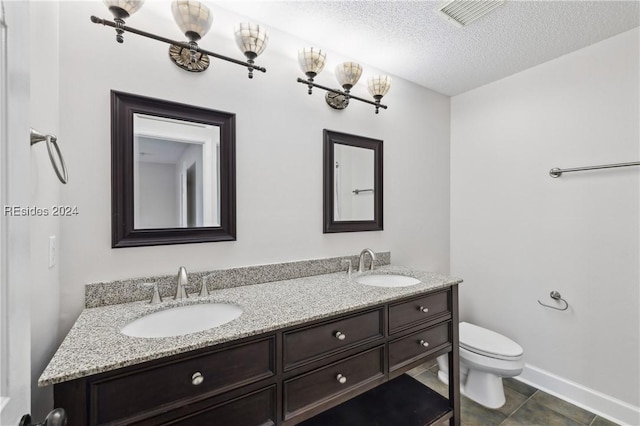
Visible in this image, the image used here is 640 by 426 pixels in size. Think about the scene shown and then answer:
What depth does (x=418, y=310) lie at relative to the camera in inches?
60.7

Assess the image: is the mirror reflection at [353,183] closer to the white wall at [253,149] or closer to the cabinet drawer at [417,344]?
the white wall at [253,149]

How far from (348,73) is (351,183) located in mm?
698

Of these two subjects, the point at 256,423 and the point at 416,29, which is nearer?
the point at 256,423

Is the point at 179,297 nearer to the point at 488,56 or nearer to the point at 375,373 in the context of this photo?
the point at 375,373

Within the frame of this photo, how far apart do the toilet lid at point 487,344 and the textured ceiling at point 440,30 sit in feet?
6.40

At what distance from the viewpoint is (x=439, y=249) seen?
260 centimetres

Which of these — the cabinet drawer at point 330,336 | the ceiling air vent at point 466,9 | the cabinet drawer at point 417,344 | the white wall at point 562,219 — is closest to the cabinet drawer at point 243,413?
the cabinet drawer at point 330,336

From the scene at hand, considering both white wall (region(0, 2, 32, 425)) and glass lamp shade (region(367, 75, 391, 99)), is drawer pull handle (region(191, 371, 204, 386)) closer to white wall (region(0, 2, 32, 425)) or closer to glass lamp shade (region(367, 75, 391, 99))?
white wall (region(0, 2, 32, 425))

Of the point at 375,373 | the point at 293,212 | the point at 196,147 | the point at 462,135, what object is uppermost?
the point at 462,135

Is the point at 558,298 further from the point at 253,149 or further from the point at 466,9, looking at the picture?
the point at 253,149

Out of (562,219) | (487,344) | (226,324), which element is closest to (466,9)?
(562,219)

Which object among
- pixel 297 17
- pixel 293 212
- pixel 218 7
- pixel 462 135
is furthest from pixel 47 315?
pixel 462 135

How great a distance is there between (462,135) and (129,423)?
286cm

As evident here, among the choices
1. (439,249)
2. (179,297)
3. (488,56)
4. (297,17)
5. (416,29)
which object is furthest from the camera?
(439,249)
